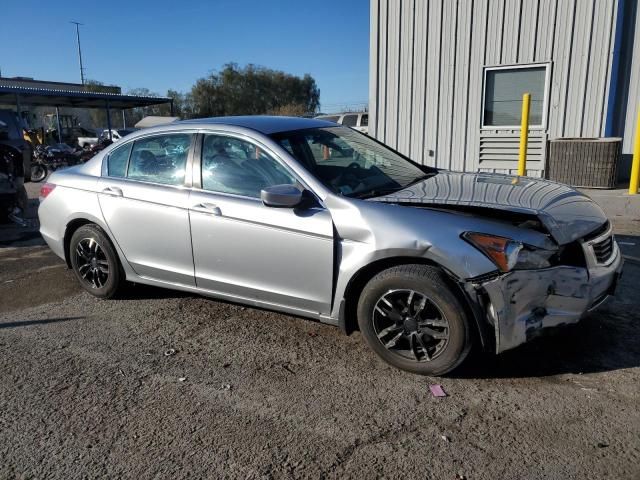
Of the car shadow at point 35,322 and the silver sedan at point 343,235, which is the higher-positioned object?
the silver sedan at point 343,235

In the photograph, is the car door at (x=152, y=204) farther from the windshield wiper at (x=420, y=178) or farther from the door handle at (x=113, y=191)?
the windshield wiper at (x=420, y=178)

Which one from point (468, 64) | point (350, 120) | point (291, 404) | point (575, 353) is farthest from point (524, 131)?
point (350, 120)

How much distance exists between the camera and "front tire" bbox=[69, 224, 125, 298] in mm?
4625

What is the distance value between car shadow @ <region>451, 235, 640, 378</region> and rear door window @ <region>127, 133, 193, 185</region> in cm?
256

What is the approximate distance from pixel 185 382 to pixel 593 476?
2263 millimetres

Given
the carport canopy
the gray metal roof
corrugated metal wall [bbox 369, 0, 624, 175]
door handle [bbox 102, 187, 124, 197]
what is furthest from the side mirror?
the gray metal roof

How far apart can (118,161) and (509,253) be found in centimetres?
337

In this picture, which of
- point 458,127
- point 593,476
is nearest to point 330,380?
point 593,476

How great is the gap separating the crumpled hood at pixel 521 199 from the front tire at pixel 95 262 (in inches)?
98.3

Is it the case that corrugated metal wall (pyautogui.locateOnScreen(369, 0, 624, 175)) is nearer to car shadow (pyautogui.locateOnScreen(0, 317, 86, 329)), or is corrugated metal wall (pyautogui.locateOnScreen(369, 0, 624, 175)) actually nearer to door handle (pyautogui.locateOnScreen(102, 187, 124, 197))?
door handle (pyautogui.locateOnScreen(102, 187, 124, 197))

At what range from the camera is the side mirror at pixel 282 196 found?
11.2ft

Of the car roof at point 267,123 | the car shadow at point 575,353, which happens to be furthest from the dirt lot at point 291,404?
the car roof at point 267,123

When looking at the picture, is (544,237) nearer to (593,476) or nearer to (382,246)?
(382,246)

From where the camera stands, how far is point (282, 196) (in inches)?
135
